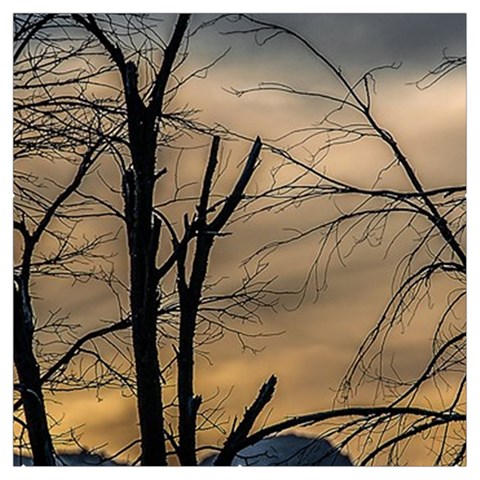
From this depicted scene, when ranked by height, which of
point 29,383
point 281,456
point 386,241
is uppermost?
point 386,241

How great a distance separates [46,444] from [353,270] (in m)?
0.81

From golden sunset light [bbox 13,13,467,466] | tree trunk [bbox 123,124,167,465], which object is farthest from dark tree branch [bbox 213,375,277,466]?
tree trunk [bbox 123,124,167,465]

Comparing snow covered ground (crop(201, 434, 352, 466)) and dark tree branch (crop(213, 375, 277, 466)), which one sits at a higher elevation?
dark tree branch (crop(213, 375, 277, 466))

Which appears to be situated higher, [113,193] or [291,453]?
[113,193]

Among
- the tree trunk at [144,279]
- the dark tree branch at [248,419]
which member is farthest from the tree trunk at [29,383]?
the dark tree branch at [248,419]

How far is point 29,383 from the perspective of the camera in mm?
3225

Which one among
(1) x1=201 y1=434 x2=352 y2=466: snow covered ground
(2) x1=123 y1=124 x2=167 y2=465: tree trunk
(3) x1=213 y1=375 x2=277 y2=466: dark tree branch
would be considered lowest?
(1) x1=201 y1=434 x2=352 y2=466: snow covered ground

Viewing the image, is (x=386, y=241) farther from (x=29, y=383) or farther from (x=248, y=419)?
(x=29, y=383)

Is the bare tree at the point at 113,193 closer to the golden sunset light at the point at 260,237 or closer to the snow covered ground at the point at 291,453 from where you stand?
the golden sunset light at the point at 260,237

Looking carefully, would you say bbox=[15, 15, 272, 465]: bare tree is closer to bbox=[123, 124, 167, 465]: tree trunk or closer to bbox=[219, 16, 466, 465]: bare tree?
bbox=[123, 124, 167, 465]: tree trunk

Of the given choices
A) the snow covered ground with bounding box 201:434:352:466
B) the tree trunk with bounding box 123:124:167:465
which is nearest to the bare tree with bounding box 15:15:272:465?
the tree trunk with bounding box 123:124:167:465

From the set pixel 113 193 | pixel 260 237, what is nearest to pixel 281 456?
pixel 260 237

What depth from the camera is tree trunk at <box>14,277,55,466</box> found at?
3.22m
